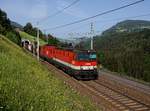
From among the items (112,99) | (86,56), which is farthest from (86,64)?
(112,99)

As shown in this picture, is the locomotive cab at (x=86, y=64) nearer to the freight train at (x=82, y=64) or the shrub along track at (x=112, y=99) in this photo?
the freight train at (x=82, y=64)

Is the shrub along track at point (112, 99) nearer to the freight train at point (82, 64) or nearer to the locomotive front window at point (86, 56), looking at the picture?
the freight train at point (82, 64)

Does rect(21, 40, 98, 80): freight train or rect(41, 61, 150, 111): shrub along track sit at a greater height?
rect(21, 40, 98, 80): freight train

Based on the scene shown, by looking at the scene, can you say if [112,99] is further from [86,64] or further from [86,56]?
[86,56]

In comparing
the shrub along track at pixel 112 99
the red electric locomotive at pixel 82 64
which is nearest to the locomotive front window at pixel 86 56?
the red electric locomotive at pixel 82 64

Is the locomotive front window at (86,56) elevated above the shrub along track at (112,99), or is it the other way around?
the locomotive front window at (86,56)

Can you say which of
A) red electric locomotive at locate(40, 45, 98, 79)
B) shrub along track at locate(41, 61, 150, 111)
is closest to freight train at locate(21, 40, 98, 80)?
red electric locomotive at locate(40, 45, 98, 79)

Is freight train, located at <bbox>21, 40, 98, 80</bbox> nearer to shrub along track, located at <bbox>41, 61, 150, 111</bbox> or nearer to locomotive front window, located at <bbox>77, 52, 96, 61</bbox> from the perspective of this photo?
locomotive front window, located at <bbox>77, 52, 96, 61</bbox>

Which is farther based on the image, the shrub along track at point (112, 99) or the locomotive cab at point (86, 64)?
the locomotive cab at point (86, 64)

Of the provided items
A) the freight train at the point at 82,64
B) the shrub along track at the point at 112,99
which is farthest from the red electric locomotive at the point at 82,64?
the shrub along track at the point at 112,99

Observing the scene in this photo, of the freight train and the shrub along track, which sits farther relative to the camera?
the freight train

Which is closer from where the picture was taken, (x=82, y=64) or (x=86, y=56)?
(x=82, y=64)

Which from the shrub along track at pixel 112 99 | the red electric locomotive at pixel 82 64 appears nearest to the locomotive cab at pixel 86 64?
the red electric locomotive at pixel 82 64

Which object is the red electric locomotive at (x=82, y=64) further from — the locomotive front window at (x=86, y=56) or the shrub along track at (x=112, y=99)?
the shrub along track at (x=112, y=99)
